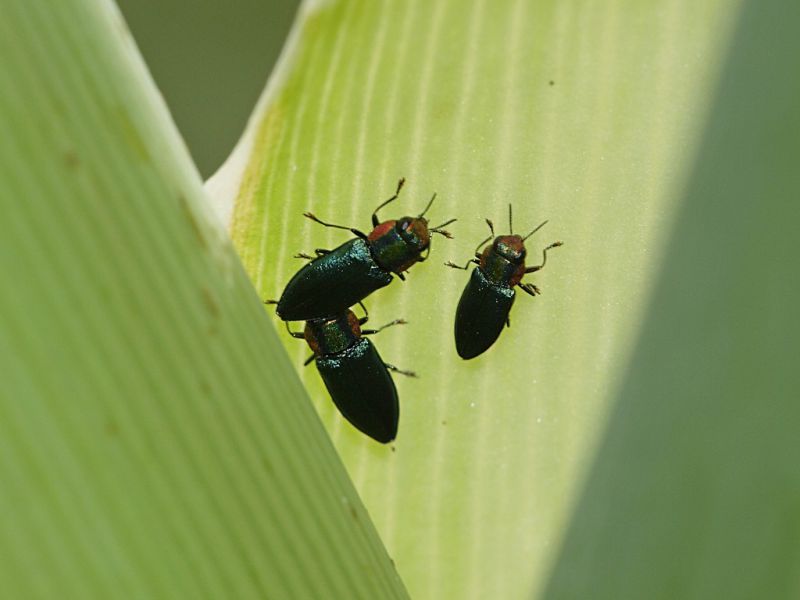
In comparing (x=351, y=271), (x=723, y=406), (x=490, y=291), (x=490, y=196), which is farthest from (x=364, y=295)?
(x=723, y=406)

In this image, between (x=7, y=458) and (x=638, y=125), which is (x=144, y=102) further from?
(x=638, y=125)

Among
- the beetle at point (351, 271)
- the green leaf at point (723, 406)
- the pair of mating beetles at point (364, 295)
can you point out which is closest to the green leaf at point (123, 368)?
the green leaf at point (723, 406)

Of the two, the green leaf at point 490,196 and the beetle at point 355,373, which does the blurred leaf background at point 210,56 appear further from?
the green leaf at point 490,196

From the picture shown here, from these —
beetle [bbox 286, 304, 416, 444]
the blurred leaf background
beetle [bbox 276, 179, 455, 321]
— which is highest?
the blurred leaf background

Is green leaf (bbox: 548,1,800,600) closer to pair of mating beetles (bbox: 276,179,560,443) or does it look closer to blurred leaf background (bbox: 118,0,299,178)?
pair of mating beetles (bbox: 276,179,560,443)

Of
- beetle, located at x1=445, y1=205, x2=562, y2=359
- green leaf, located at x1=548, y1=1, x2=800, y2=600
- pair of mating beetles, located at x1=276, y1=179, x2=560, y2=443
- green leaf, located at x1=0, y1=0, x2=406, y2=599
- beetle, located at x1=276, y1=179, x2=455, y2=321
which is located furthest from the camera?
beetle, located at x1=276, y1=179, x2=455, y2=321

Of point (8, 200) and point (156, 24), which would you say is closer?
point (8, 200)

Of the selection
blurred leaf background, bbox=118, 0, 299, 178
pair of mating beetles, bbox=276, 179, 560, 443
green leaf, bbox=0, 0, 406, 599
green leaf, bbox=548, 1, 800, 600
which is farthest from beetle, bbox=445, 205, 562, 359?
blurred leaf background, bbox=118, 0, 299, 178

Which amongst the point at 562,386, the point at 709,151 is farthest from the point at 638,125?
the point at 562,386
